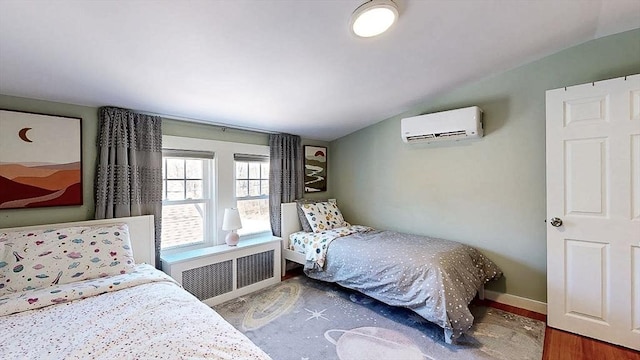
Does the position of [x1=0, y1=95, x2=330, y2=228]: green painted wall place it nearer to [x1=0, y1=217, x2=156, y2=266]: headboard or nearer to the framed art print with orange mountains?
the framed art print with orange mountains

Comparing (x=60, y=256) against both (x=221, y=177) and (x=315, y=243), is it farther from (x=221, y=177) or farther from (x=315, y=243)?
(x=315, y=243)

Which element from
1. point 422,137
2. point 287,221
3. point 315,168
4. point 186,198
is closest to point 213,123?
point 186,198

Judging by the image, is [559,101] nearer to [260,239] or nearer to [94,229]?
[260,239]

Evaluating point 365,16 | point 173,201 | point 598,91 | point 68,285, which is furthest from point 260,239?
point 598,91

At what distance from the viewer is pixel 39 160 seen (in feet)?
6.78

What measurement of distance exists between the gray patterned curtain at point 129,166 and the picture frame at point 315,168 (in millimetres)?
1932

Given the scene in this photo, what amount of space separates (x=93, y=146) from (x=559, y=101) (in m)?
3.88

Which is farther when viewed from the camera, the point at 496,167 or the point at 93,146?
the point at 496,167

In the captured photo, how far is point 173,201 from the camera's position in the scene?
2822 mm

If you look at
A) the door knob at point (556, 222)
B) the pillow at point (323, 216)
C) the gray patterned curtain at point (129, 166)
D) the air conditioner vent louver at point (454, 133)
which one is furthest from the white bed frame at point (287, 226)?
the door knob at point (556, 222)

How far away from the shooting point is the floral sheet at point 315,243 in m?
3.00

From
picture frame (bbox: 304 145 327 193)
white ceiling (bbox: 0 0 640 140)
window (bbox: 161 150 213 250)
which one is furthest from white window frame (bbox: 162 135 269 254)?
picture frame (bbox: 304 145 327 193)

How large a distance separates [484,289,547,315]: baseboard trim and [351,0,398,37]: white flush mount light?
108 inches

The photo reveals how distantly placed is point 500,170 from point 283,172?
247 centimetres
